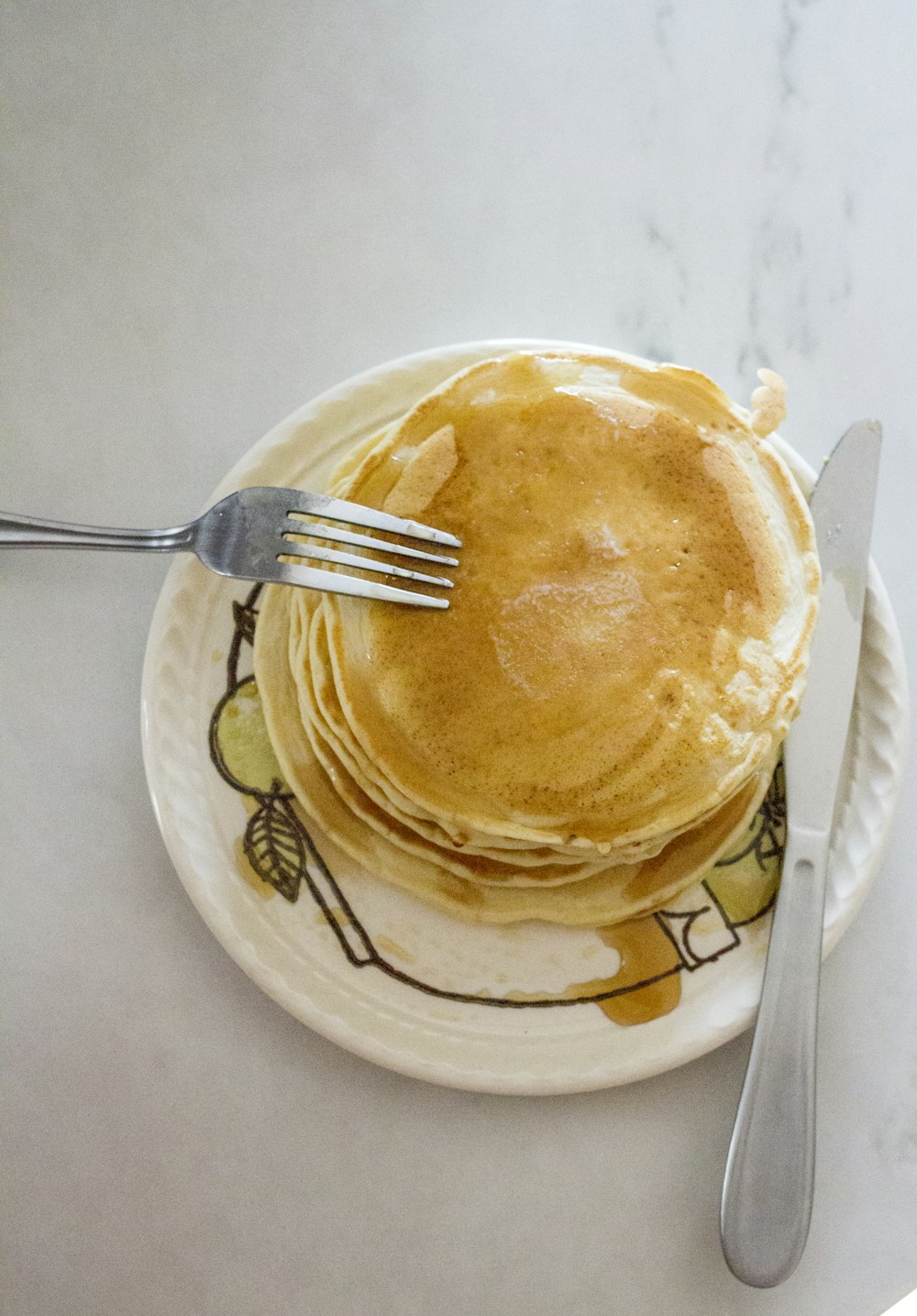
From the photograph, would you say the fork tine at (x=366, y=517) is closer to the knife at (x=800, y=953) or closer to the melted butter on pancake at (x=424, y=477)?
the melted butter on pancake at (x=424, y=477)

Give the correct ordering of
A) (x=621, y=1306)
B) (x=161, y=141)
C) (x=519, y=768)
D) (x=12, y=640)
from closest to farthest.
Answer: (x=519, y=768)
(x=621, y=1306)
(x=12, y=640)
(x=161, y=141)

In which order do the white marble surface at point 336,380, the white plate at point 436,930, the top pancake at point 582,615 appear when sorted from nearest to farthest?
the top pancake at point 582,615
the white plate at point 436,930
the white marble surface at point 336,380

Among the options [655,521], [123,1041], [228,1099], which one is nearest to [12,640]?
[123,1041]

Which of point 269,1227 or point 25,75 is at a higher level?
point 25,75

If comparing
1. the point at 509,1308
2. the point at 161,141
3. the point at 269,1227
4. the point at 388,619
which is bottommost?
the point at 509,1308

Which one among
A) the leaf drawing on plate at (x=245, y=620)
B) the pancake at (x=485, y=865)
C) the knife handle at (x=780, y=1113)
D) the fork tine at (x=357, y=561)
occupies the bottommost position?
the knife handle at (x=780, y=1113)

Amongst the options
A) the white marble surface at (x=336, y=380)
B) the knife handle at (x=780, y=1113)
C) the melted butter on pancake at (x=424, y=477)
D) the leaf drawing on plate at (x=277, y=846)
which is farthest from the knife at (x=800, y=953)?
the leaf drawing on plate at (x=277, y=846)

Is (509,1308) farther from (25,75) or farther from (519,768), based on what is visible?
(25,75)

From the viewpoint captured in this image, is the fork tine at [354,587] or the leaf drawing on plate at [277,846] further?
the leaf drawing on plate at [277,846]
